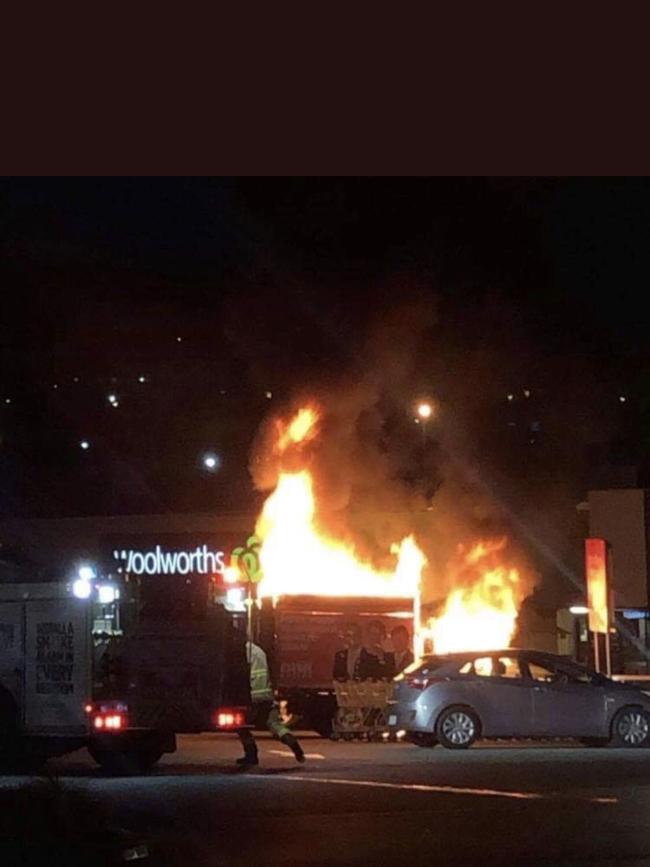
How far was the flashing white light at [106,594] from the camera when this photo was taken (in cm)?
1969

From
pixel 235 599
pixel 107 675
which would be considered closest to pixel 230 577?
pixel 235 599

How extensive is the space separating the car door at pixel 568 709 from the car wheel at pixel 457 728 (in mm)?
851

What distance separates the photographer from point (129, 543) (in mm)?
41000

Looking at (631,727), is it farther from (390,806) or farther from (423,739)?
(390,806)

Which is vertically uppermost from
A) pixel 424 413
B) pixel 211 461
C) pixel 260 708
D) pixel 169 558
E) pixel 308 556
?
pixel 211 461

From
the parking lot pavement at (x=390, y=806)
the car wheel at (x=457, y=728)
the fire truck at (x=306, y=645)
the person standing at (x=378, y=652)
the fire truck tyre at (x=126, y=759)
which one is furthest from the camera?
the person standing at (x=378, y=652)

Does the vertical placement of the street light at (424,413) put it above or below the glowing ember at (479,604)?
above

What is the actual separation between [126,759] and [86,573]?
7.35 ft

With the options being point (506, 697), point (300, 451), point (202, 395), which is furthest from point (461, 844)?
point (202, 395)

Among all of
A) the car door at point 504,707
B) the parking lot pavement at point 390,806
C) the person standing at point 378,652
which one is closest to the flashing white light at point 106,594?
the parking lot pavement at point 390,806

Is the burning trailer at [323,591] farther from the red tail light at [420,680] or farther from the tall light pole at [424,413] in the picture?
the tall light pole at [424,413]

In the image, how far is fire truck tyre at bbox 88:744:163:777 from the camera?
63.7ft

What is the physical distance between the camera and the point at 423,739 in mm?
22781

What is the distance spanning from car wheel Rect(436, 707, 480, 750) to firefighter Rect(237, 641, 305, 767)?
313 cm
